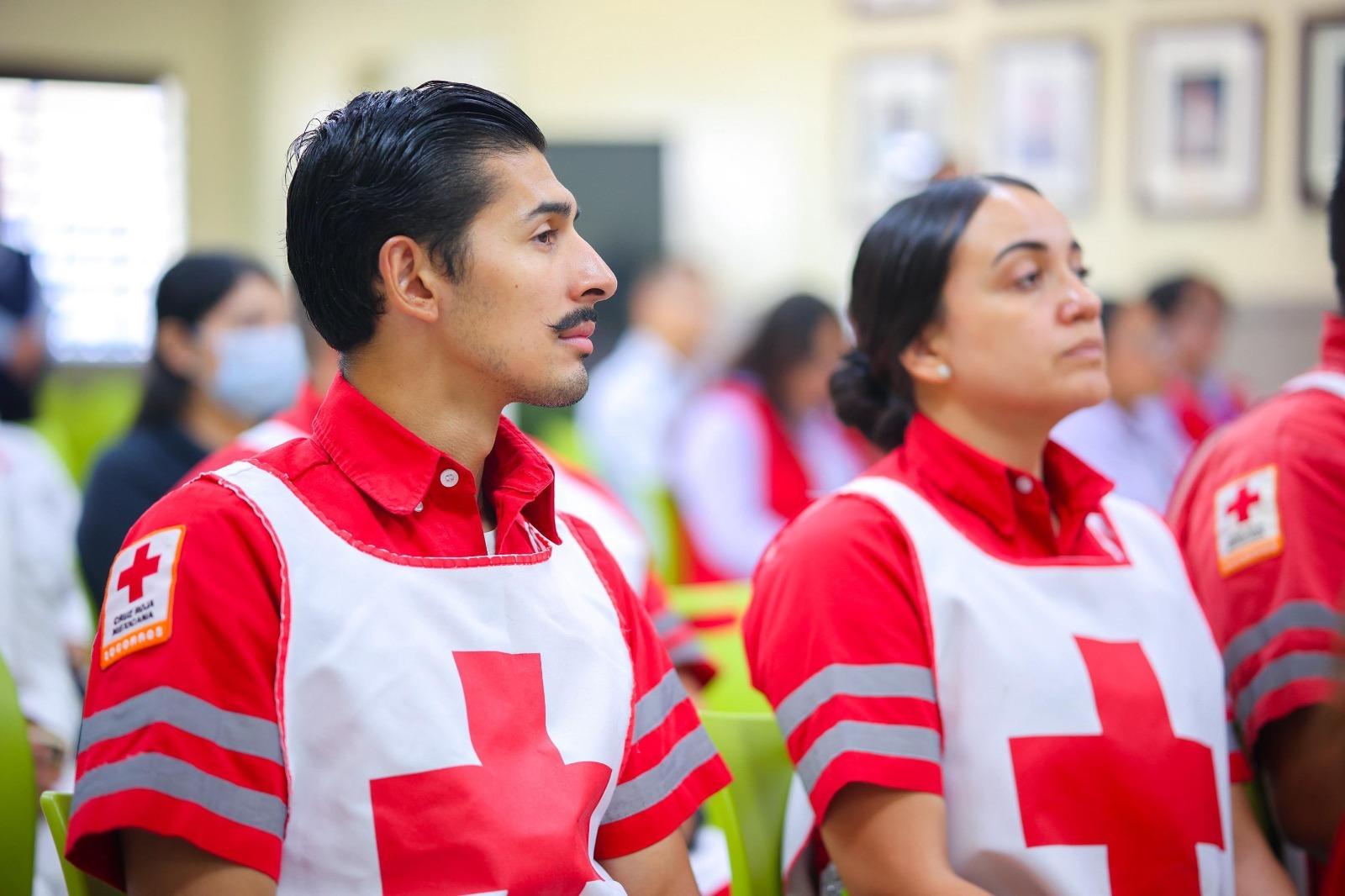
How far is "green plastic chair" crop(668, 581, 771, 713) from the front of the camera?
242cm

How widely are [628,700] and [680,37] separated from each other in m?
5.76

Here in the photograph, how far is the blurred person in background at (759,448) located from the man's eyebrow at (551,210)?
2.85 metres

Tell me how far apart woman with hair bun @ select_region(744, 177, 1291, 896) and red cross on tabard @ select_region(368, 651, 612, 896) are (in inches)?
13.8

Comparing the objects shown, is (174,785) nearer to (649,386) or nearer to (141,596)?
(141,596)

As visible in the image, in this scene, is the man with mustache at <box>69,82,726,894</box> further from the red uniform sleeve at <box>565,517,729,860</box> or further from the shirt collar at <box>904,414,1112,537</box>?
the shirt collar at <box>904,414,1112,537</box>

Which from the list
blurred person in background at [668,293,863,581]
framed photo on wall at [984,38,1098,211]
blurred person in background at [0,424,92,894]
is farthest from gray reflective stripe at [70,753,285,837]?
framed photo on wall at [984,38,1098,211]

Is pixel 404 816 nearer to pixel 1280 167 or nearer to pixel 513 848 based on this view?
pixel 513 848

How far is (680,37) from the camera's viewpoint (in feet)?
21.8

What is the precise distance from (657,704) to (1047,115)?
17.3ft

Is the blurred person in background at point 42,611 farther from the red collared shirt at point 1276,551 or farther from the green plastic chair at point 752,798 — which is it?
the red collared shirt at point 1276,551

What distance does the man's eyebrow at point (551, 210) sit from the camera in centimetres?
130

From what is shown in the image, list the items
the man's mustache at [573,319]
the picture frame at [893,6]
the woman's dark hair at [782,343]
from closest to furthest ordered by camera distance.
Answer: the man's mustache at [573,319]
the woman's dark hair at [782,343]
the picture frame at [893,6]

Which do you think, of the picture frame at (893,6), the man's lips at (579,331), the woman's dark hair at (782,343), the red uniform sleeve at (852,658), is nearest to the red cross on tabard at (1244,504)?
the red uniform sleeve at (852,658)

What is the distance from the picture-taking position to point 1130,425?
4285mm
